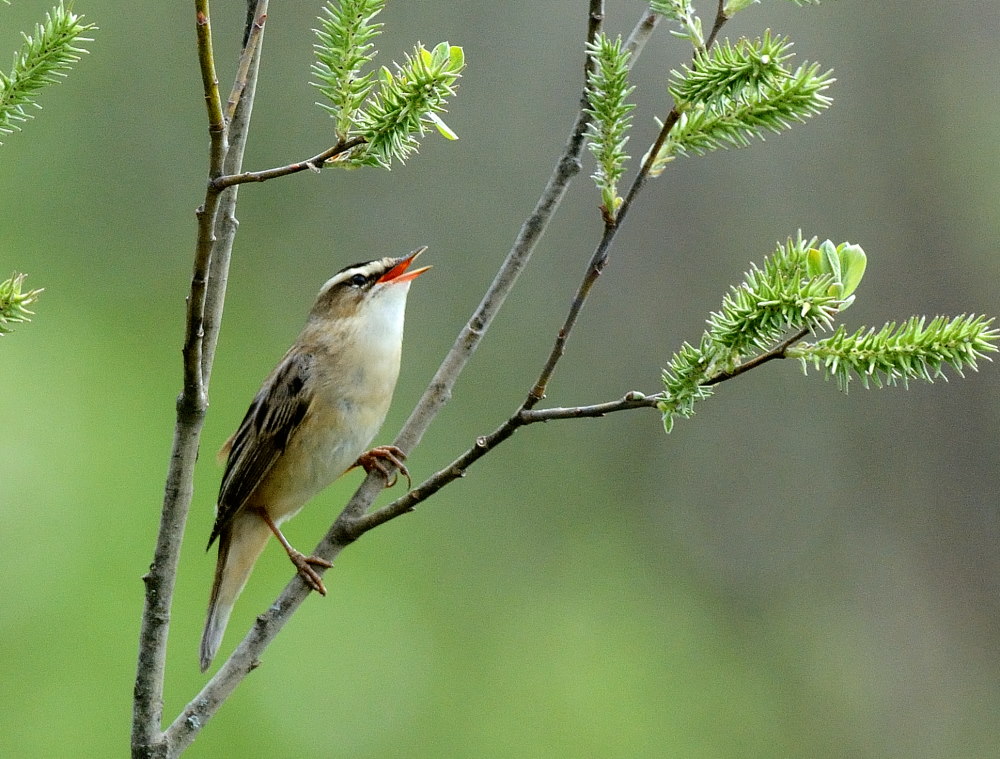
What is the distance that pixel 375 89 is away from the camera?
4.56 feet

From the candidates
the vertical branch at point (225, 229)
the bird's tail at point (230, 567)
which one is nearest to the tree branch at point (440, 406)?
the vertical branch at point (225, 229)

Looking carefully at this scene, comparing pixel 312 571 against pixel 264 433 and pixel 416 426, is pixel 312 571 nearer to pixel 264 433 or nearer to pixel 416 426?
pixel 416 426

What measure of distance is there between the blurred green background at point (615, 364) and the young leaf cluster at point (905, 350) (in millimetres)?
3893

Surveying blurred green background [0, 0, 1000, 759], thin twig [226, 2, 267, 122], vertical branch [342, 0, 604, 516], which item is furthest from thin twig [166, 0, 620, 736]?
blurred green background [0, 0, 1000, 759]

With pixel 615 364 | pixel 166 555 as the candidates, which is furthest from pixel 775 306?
pixel 615 364

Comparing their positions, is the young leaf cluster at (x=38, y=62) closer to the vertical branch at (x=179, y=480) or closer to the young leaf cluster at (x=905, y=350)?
the vertical branch at (x=179, y=480)

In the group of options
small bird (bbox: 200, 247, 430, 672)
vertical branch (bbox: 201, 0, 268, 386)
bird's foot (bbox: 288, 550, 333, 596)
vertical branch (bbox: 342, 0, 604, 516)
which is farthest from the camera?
small bird (bbox: 200, 247, 430, 672)

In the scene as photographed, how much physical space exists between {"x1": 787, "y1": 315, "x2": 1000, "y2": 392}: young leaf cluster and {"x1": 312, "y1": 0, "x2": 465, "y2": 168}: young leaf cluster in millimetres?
572

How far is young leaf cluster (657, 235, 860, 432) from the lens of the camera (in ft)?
4.36

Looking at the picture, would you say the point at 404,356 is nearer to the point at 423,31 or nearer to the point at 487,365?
the point at 487,365

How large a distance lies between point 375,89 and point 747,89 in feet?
1.57

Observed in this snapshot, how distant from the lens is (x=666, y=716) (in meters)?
5.54

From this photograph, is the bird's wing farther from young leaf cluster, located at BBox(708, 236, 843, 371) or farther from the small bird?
young leaf cluster, located at BBox(708, 236, 843, 371)

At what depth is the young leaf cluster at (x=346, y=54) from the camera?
52.6 inches
